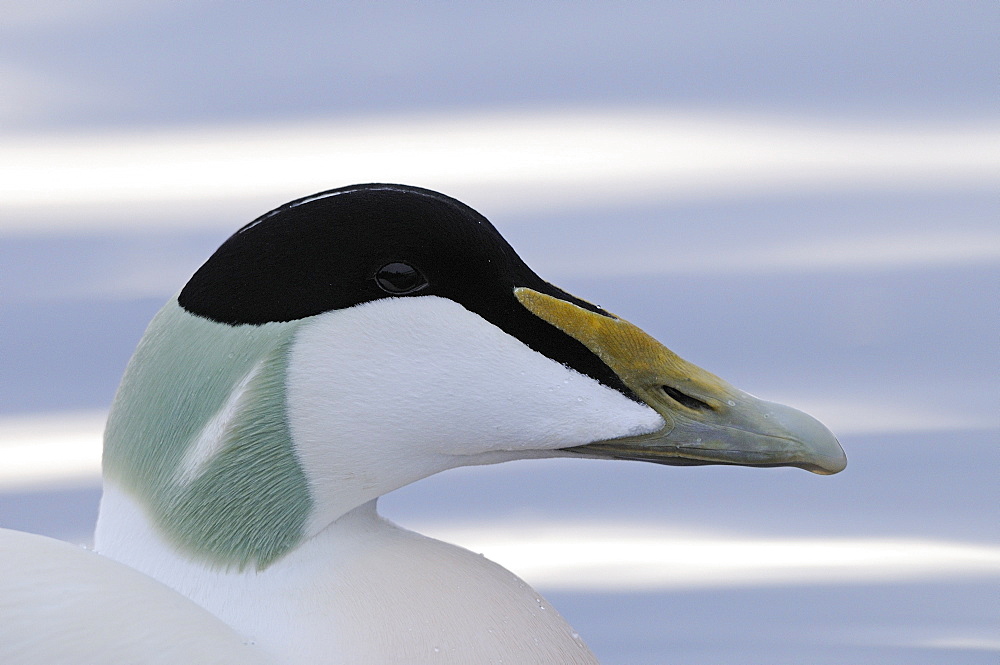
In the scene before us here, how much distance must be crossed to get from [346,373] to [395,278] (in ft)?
0.42

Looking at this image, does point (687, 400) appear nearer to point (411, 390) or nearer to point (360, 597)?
point (411, 390)

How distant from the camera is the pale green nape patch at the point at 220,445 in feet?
5.98

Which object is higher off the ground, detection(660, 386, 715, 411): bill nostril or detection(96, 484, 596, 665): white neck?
detection(660, 386, 715, 411): bill nostril

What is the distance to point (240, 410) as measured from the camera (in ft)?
5.98

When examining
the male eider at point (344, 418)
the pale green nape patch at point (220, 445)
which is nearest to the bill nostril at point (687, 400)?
the male eider at point (344, 418)

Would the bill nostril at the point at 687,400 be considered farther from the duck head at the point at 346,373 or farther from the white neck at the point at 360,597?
the white neck at the point at 360,597

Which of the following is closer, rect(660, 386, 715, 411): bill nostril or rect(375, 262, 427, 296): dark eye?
rect(375, 262, 427, 296): dark eye

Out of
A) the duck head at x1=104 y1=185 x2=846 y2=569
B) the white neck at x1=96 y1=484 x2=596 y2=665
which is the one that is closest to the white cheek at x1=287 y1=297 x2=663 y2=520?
the duck head at x1=104 y1=185 x2=846 y2=569

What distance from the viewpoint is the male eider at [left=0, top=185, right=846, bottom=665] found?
182 centimetres

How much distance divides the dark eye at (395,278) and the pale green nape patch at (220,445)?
0.39ft

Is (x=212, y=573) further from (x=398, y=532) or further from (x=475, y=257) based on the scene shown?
(x=475, y=257)

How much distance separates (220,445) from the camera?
6.00 feet

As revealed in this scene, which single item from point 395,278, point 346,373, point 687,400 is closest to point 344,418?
point 346,373

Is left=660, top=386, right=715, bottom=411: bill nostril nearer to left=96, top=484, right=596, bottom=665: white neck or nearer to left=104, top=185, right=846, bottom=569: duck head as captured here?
left=104, top=185, right=846, bottom=569: duck head
